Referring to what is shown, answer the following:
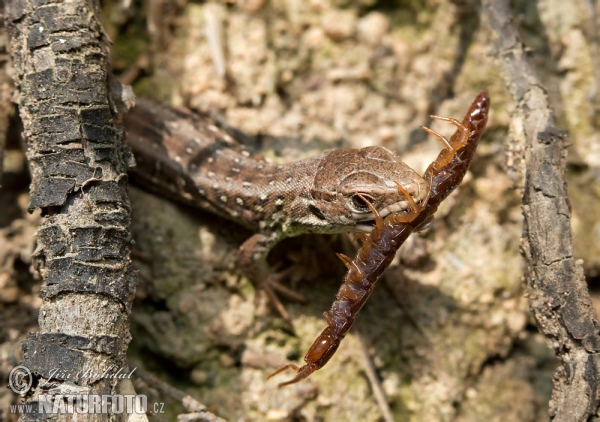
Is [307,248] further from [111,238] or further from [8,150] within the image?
[8,150]

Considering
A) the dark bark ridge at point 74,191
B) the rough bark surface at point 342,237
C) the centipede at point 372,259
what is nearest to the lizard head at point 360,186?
the centipede at point 372,259

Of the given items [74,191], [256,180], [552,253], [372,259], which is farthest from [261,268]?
[552,253]

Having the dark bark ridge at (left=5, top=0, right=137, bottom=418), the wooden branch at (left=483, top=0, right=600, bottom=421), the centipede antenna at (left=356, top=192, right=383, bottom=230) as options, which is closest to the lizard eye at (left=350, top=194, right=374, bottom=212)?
the centipede antenna at (left=356, top=192, right=383, bottom=230)

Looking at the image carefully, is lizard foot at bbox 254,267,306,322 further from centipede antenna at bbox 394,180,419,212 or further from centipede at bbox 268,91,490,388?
centipede antenna at bbox 394,180,419,212

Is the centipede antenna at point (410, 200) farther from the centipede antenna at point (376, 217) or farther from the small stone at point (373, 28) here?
the small stone at point (373, 28)

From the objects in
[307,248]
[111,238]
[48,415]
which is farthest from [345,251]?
[48,415]

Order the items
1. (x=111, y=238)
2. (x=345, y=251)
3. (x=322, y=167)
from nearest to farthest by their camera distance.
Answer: (x=111, y=238) → (x=322, y=167) → (x=345, y=251)
